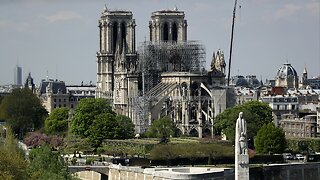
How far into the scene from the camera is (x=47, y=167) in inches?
2771

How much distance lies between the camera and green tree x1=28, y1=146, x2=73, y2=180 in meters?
63.6

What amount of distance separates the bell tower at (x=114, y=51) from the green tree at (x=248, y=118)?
23.3 m

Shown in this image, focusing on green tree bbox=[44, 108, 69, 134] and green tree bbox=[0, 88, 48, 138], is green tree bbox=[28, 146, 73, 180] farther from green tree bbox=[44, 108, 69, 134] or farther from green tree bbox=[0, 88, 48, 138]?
green tree bbox=[0, 88, 48, 138]

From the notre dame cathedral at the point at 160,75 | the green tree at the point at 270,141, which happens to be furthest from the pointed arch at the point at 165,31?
the green tree at the point at 270,141

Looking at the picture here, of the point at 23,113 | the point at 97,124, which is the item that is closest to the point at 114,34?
the point at 23,113

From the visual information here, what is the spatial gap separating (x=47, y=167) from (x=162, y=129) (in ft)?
129

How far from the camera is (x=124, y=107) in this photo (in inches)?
5074

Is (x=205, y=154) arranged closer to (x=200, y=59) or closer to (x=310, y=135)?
(x=310, y=135)

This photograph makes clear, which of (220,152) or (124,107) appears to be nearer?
(220,152)

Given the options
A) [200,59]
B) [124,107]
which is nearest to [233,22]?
[200,59]

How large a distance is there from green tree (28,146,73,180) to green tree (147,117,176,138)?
1248 inches

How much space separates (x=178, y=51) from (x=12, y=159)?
233 ft

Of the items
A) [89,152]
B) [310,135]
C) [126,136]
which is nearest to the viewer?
[89,152]

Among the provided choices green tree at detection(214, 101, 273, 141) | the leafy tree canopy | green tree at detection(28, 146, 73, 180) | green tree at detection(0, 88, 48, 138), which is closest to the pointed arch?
green tree at detection(0, 88, 48, 138)
